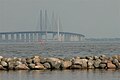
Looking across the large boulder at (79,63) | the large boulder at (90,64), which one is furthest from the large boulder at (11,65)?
the large boulder at (90,64)

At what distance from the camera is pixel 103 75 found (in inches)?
939

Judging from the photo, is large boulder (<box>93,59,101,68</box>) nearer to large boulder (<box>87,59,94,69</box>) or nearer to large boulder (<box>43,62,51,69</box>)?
large boulder (<box>87,59,94,69</box>)

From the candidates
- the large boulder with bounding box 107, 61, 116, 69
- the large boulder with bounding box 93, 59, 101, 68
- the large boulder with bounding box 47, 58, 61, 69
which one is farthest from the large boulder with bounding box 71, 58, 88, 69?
the large boulder with bounding box 107, 61, 116, 69

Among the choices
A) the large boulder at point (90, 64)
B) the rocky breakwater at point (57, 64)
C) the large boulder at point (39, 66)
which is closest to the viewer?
the large boulder at point (39, 66)

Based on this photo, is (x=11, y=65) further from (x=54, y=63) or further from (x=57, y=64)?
(x=57, y=64)

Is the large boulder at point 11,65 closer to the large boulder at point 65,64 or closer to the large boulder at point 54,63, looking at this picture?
the large boulder at point 54,63

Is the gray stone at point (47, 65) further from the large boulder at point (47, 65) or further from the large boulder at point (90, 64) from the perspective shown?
the large boulder at point (90, 64)

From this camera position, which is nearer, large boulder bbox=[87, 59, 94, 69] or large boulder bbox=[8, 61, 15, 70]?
large boulder bbox=[8, 61, 15, 70]

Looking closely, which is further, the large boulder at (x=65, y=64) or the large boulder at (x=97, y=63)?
the large boulder at (x=97, y=63)

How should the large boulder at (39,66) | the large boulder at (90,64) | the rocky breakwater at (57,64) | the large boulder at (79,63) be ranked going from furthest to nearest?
the large boulder at (90,64), the large boulder at (79,63), the rocky breakwater at (57,64), the large boulder at (39,66)

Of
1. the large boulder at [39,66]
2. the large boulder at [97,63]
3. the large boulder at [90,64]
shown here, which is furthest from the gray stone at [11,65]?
the large boulder at [97,63]

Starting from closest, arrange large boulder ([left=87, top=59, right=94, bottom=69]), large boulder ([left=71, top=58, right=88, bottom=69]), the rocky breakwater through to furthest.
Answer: the rocky breakwater, large boulder ([left=71, top=58, right=88, bottom=69]), large boulder ([left=87, top=59, right=94, bottom=69])

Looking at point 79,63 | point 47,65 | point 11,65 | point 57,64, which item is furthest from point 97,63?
point 11,65

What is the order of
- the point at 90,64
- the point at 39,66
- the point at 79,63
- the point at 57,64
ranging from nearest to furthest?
the point at 39,66 < the point at 57,64 < the point at 90,64 < the point at 79,63
